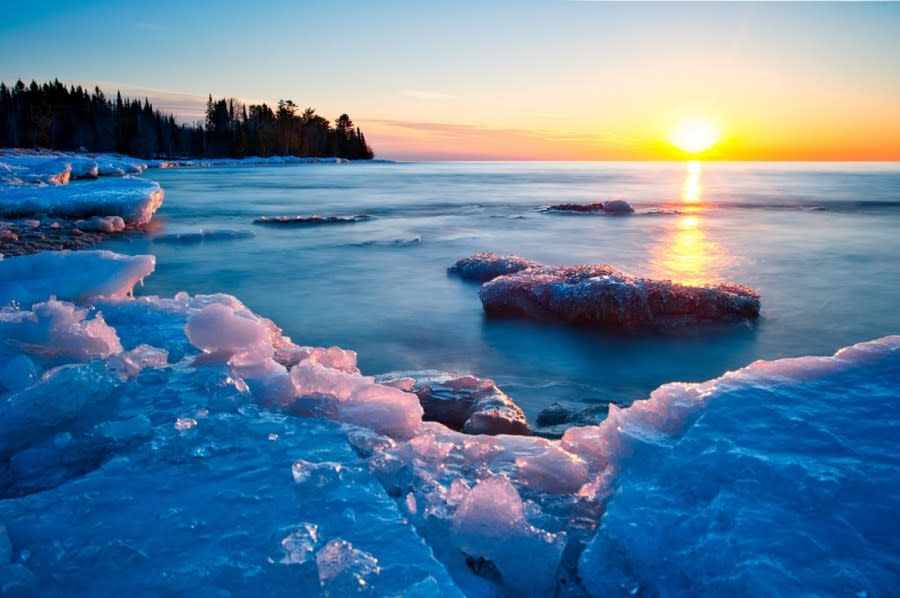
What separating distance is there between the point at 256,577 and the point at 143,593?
0.91 ft

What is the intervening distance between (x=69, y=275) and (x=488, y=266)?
501 cm

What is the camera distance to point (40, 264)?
443 cm

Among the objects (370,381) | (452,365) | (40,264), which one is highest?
(40,264)

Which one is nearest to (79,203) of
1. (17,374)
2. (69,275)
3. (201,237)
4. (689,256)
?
(201,237)

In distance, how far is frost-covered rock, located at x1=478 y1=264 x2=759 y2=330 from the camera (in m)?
5.29

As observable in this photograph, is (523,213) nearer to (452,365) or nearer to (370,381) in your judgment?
(452,365)

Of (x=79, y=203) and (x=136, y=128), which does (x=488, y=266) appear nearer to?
(x=79, y=203)

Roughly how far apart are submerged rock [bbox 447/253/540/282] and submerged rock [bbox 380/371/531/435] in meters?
4.04

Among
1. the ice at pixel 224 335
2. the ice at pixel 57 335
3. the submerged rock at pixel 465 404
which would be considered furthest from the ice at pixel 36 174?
the submerged rock at pixel 465 404

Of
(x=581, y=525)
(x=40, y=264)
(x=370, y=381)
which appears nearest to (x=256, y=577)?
(x=581, y=525)

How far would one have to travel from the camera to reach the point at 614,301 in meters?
5.30

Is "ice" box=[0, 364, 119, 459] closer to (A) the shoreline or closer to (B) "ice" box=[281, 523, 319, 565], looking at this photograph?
(A) the shoreline

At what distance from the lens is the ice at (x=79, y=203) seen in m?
12.0

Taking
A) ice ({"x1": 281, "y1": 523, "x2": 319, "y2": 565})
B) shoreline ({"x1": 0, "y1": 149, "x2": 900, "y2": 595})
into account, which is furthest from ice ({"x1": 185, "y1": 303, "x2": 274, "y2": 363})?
ice ({"x1": 281, "y1": 523, "x2": 319, "y2": 565})
